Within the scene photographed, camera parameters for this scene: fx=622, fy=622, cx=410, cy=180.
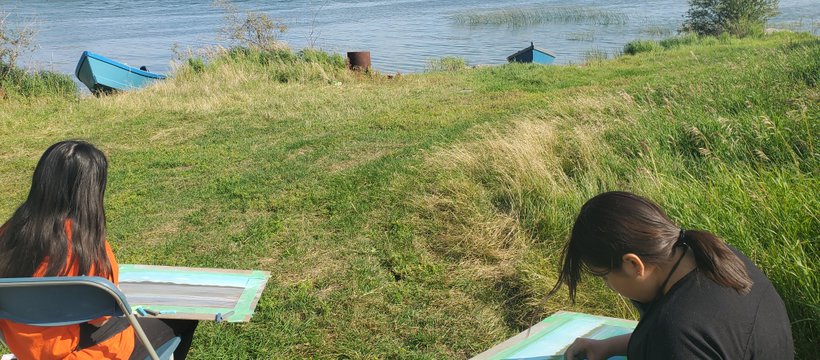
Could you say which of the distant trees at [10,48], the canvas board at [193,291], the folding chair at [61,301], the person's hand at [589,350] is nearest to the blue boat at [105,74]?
the distant trees at [10,48]

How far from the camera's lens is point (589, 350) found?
2400mm

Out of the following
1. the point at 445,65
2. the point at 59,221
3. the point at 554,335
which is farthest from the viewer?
the point at 445,65

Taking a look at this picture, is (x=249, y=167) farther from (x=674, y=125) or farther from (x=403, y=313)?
(x=674, y=125)

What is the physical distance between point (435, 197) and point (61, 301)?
363 cm

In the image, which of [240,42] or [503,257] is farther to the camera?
[240,42]

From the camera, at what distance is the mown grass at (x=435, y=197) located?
11.7ft

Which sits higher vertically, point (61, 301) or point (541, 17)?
point (61, 301)

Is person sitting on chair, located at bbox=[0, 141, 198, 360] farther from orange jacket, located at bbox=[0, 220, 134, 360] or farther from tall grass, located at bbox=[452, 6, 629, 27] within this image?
tall grass, located at bbox=[452, 6, 629, 27]

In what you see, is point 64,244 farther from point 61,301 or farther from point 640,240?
point 640,240

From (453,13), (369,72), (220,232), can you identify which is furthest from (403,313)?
(453,13)

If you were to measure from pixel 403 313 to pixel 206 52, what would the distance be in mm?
12877

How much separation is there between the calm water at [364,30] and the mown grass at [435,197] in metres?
11.7

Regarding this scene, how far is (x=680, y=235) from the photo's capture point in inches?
74.0

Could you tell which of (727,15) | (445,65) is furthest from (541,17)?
(445,65)
